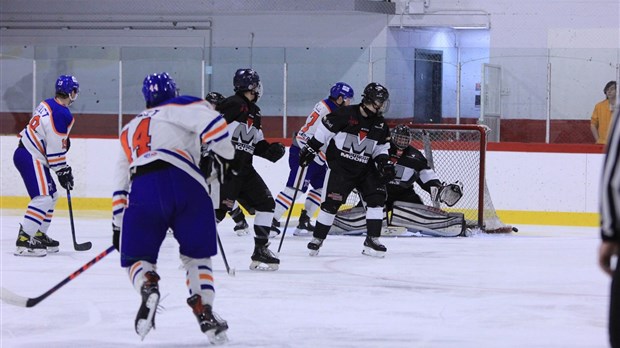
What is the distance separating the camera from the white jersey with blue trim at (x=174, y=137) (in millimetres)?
3881

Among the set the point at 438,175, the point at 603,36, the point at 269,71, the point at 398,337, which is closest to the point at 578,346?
the point at 398,337

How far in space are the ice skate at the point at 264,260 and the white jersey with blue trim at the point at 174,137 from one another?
7.63 feet

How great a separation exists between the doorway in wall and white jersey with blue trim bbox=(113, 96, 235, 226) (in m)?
6.45

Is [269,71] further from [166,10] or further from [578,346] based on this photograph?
[578,346]

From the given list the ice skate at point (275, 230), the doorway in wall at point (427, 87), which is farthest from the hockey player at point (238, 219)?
the doorway in wall at point (427, 87)

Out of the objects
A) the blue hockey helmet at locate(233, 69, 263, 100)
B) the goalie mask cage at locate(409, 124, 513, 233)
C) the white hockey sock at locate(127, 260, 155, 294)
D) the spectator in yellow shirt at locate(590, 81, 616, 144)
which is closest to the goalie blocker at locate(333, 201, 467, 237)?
the goalie mask cage at locate(409, 124, 513, 233)

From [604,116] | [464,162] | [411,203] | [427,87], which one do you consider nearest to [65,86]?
[411,203]

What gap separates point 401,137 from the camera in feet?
27.4

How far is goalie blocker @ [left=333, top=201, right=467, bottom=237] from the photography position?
8477 millimetres

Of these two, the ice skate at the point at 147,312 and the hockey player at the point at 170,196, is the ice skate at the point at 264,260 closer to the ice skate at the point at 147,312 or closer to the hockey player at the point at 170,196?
the hockey player at the point at 170,196

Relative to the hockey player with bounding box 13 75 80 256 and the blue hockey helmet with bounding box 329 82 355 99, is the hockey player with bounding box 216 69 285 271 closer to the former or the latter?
the hockey player with bounding box 13 75 80 256

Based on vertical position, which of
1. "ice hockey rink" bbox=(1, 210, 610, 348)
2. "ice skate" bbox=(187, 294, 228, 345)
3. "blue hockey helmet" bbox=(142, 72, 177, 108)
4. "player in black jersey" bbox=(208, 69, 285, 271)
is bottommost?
"ice hockey rink" bbox=(1, 210, 610, 348)

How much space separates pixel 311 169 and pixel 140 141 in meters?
4.59

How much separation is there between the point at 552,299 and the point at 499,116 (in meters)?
5.09
